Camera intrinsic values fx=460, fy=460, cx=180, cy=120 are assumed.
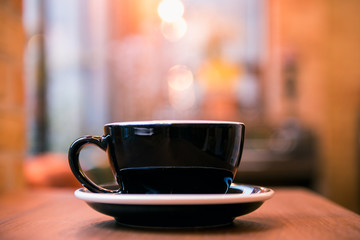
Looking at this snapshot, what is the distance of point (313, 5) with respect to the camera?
3.58m

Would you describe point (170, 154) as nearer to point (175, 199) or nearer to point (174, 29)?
point (175, 199)

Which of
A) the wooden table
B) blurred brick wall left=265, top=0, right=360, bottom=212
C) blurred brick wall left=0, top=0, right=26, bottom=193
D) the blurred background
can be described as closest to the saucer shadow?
the wooden table

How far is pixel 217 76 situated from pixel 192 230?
3684mm

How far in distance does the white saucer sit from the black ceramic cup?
0.14ft

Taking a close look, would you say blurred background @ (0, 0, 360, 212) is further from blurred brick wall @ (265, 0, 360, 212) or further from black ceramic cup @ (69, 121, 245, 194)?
black ceramic cup @ (69, 121, 245, 194)

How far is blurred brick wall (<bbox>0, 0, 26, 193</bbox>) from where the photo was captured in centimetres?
93

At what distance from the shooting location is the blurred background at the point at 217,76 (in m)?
3.29

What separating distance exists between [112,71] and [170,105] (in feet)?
2.31

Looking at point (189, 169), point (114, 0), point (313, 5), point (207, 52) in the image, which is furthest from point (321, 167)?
point (189, 169)

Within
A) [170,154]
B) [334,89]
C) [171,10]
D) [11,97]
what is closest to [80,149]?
[170,154]

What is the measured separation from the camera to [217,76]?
13.4ft

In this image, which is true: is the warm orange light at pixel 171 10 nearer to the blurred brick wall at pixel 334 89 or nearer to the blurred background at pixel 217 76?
the blurred background at pixel 217 76

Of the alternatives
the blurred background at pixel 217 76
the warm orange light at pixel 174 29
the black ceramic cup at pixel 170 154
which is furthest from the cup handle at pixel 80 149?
the warm orange light at pixel 174 29

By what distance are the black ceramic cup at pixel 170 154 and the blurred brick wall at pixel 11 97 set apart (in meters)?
0.50
